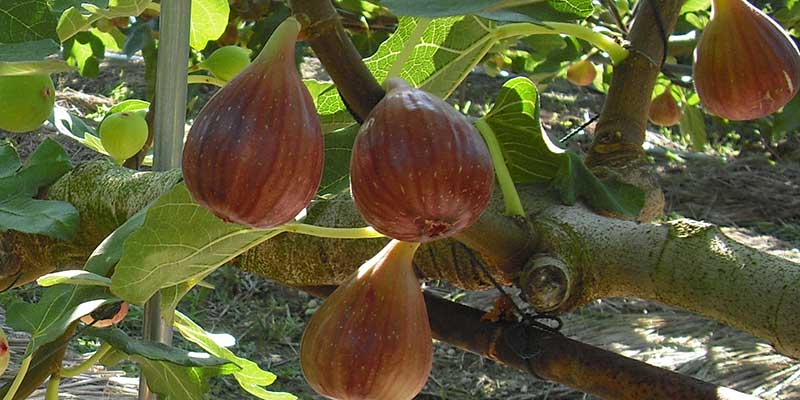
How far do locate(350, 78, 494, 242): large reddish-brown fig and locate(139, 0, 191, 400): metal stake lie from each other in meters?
0.31

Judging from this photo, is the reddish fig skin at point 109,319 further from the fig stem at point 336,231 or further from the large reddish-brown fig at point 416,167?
the large reddish-brown fig at point 416,167

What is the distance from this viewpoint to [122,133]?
32.2 inches

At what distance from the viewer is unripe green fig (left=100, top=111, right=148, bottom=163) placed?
815mm

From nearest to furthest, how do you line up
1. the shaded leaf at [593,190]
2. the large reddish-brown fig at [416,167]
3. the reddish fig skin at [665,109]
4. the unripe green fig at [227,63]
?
the large reddish-brown fig at [416,167] < the shaded leaf at [593,190] < the unripe green fig at [227,63] < the reddish fig skin at [665,109]

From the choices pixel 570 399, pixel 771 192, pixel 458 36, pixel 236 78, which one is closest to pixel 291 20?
pixel 236 78

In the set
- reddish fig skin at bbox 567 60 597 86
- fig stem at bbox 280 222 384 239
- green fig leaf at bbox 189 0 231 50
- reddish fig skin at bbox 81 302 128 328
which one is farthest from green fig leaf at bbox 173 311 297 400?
reddish fig skin at bbox 567 60 597 86

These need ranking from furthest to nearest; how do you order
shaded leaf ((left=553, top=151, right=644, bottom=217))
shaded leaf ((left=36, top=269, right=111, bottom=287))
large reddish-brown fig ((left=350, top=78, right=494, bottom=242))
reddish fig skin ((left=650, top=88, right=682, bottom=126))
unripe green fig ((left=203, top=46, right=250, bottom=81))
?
1. reddish fig skin ((left=650, top=88, right=682, bottom=126))
2. unripe green fig ((left=203, top=46, right=250, bottom=81))
3. shaded leaf ((left=553, top=151, right=644, bottom=217))
4. shaded leaf ((left=36, top=269, right=111, bottom=287))
5. large reddish-brown fig ((left=350, top=78, right=494, bottom=242))

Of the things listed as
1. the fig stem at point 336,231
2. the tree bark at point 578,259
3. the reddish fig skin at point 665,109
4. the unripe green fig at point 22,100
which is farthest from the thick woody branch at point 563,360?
the reddish fig skin at point 665,109

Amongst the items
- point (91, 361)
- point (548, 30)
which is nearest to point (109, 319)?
point (91, 361)

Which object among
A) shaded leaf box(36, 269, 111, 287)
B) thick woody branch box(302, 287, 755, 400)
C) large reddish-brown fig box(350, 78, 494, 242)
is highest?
large reddish-brown fig box(350, 78, 494, 242)

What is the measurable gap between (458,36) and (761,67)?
0.19m

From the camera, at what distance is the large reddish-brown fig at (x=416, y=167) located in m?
0.38

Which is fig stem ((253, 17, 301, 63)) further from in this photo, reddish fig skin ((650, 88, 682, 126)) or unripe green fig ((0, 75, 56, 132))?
reddish fig skin ((650, 88, 682, 126))

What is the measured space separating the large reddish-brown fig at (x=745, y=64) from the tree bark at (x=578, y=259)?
10 centimetres
